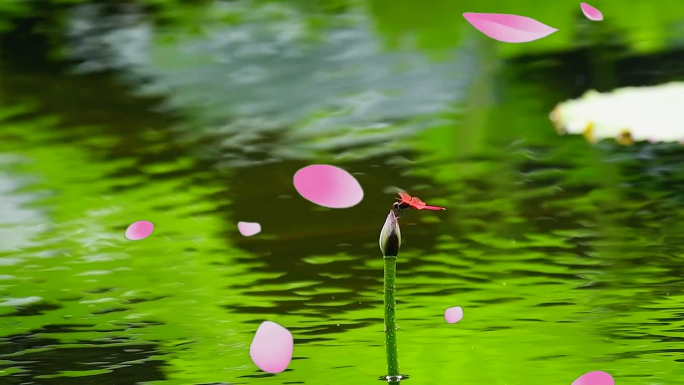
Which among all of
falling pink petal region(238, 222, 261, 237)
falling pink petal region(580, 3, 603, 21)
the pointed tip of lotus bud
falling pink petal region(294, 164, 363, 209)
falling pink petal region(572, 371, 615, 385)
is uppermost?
falling pink petal region(580, 3, 603, 21)

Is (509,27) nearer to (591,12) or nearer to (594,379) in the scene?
(591,12)

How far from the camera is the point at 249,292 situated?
0.30 m

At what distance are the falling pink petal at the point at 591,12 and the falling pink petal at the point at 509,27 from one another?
2 centimetres

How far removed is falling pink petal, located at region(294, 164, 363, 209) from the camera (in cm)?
32

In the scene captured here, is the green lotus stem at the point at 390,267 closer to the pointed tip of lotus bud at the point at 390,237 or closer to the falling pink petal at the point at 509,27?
the pointed tip of lotus bud at the point at 390,237

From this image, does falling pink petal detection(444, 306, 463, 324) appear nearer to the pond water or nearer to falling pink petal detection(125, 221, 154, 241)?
the pond water

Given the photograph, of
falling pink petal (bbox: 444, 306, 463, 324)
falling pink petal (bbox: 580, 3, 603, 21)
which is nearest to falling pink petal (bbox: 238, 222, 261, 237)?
falling pink petal (bbox: 444, 306, 463, 324)

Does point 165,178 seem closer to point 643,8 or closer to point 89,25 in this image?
point 89,25

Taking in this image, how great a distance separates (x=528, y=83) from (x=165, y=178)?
220 millimetres

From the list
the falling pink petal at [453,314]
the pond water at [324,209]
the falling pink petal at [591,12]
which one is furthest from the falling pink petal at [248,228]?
the falling pink petal at [591,12]

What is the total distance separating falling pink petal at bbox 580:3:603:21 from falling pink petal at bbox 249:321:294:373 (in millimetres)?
256

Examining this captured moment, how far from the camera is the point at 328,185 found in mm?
338

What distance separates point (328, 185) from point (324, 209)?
2cm

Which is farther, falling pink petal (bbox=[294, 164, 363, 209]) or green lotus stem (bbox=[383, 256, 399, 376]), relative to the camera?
falling pink petal (bbox=[294, 164, 363, 209])
